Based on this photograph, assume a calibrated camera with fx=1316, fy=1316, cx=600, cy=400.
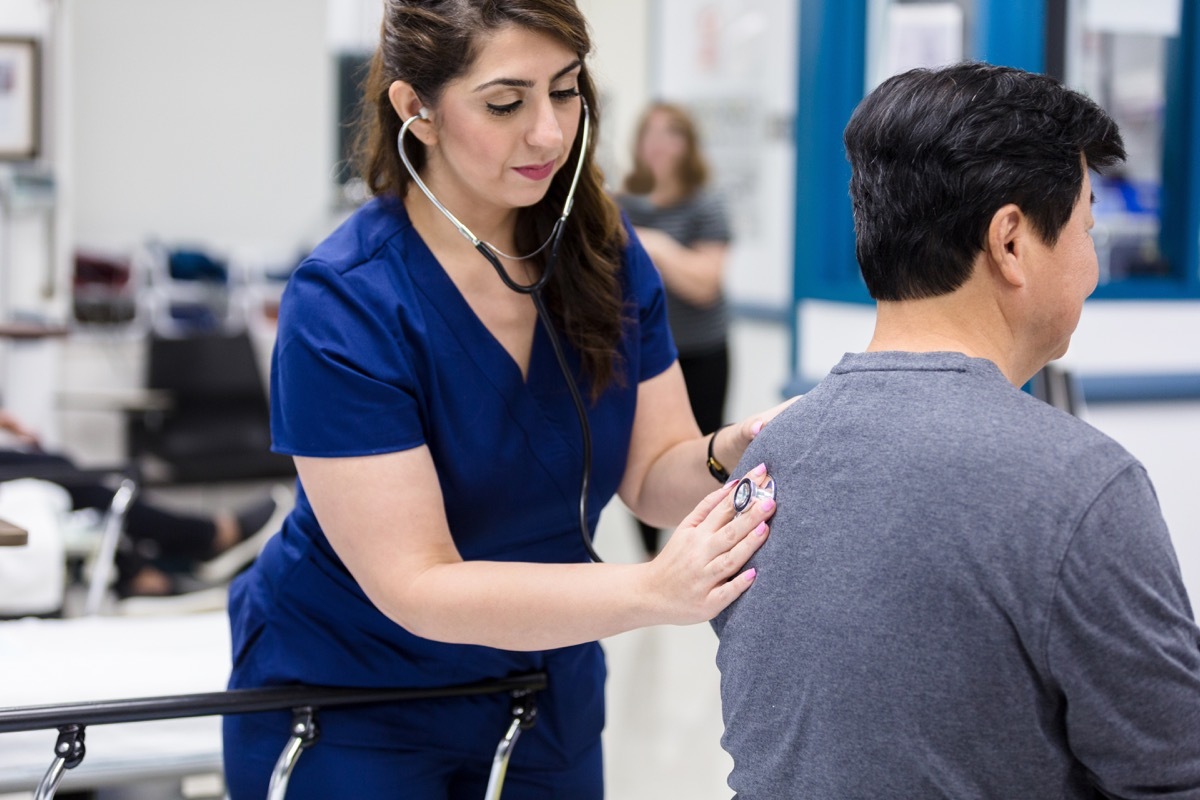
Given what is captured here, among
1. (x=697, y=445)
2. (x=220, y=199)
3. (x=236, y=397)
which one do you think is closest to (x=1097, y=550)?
(x=697, y=445)

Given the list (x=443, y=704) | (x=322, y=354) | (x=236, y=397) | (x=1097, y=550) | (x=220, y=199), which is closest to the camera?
(x=1097, y=550)

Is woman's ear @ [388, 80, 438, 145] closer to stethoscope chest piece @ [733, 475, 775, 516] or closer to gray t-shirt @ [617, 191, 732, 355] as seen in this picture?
stethoscope chest piece @ [733, 475, 775, 516]

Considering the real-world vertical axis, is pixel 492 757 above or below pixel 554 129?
below

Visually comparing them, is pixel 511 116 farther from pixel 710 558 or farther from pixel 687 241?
pixel 687 241

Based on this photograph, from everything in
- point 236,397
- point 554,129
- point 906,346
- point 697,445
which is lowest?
point 236,397

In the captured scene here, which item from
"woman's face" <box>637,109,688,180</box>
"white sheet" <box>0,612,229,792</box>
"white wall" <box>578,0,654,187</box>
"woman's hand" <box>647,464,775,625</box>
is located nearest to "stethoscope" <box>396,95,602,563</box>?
"woman's hand" <box>647,464,775,625</box>

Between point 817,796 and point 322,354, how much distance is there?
56cm

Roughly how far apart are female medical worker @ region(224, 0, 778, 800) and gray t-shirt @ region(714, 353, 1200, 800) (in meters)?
0.09

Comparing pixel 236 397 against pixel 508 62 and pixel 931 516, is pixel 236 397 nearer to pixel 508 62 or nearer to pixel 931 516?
pixel 508 62

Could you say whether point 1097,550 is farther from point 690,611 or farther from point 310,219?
point 310,219

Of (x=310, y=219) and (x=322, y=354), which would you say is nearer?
(x=322, y=354)

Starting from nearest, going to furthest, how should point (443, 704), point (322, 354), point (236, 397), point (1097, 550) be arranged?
point (1097, 550) < point (322, 354) < point (443, 704) < point (236, 397)

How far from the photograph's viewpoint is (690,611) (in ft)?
3.42

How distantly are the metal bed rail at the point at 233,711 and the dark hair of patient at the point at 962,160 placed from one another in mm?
635
